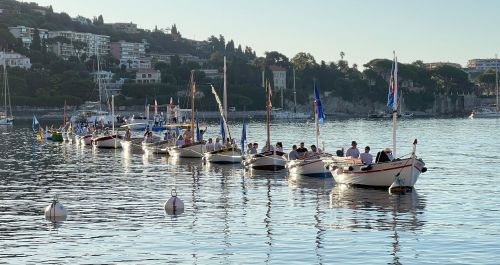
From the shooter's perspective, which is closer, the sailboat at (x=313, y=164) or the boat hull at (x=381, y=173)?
the boat hull at (x=381, y=173)

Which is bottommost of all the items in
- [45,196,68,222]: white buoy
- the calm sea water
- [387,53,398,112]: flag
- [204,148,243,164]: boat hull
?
the calm sea water

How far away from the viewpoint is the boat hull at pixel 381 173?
4825cm

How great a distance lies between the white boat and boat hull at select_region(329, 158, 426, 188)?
5255 mm

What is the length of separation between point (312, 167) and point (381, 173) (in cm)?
953

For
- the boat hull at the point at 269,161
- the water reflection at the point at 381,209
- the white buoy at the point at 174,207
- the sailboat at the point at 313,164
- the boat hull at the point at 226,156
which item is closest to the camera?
the water reflection at the point at 381,209

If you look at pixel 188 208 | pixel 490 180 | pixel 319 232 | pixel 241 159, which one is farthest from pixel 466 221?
pixel 241 159

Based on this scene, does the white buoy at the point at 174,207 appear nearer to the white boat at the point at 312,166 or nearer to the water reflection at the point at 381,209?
the water reflection at the point at 381,209

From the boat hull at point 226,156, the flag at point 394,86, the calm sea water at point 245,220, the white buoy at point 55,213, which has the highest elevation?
the flag at point 394,86

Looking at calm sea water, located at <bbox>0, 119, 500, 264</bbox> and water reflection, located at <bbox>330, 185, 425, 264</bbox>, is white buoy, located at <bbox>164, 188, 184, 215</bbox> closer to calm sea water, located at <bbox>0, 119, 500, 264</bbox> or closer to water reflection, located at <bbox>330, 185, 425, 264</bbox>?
calm sea water, located at <bbox>0, 119, 500, 264</bbox>

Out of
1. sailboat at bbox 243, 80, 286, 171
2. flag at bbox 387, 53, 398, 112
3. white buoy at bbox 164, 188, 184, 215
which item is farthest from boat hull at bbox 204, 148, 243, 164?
white buoy at bbox 164, 188, 184, 215

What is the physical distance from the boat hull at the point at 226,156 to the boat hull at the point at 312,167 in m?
11.9

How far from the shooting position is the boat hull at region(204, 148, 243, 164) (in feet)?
231

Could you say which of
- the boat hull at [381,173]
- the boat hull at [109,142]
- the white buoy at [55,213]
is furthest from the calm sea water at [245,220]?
the boat hull at [109,142]

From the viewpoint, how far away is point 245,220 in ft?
130
